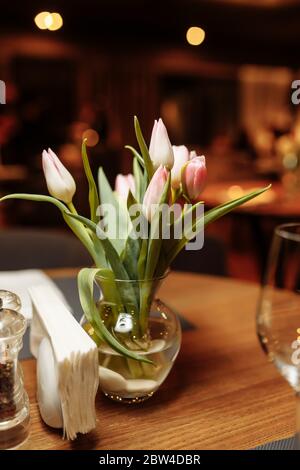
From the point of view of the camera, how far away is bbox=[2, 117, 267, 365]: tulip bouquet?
1.94 feet

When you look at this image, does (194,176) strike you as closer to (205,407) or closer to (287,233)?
(287,233)

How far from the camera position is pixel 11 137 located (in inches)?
239

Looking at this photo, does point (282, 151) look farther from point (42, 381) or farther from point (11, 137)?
point (11, 137)

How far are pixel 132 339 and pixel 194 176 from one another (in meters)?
0.21

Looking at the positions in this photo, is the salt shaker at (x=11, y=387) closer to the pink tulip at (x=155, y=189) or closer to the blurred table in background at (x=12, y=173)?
the pink tulip at (x=155, y=189)

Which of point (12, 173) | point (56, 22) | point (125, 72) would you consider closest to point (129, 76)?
point (125, 72)

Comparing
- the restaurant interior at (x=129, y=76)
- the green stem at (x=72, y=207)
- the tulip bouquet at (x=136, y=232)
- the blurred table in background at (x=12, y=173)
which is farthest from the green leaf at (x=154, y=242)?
the blurred table in background at (x=12, y=173)

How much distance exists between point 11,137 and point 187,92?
314cm

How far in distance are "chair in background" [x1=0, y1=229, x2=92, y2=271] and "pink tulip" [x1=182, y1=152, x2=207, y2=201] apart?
0.99 metres

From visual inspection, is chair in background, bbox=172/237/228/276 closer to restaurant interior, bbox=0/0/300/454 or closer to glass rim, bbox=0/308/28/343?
glass rim, bbox=0/308/28/343

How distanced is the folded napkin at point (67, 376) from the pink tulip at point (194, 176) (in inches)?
8.1

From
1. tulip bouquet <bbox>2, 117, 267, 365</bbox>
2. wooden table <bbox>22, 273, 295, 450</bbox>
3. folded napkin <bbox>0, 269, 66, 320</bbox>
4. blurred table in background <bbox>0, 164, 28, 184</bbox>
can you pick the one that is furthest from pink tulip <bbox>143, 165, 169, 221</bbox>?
blurred table in background <bbox>0, 164, 28, 184</bbox>

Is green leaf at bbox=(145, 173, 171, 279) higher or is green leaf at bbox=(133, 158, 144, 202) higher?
green leaf at bbox=(133, 158, 144, 202)
